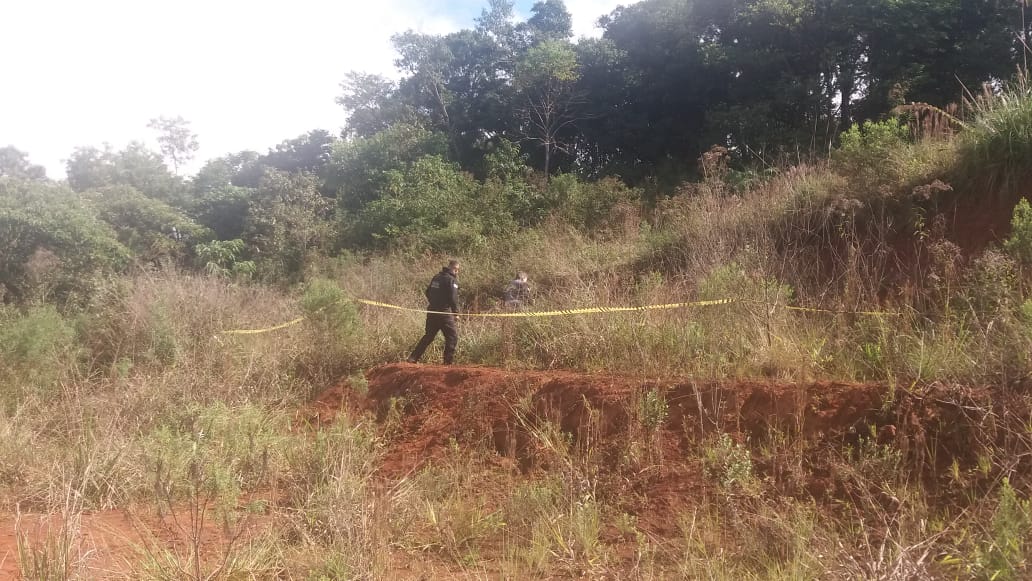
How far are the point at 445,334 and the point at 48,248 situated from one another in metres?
11.4

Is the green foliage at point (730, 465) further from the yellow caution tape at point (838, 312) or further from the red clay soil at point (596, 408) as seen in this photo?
the yellow caution tape at point (838, 312)

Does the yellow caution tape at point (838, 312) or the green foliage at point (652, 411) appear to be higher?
the yellow caution tape at point (838, 312)

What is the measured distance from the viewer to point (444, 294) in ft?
27.7

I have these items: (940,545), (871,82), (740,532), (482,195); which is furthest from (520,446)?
(871,82)

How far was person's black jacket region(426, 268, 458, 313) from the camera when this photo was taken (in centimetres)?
840

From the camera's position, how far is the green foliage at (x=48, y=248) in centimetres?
1349

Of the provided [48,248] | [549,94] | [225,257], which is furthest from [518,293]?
[549,94]

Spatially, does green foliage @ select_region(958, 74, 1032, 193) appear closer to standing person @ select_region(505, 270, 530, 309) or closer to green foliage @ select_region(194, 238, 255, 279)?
standing person @ select_region(505, 270, 530, 309)

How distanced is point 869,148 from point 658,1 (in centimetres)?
1709

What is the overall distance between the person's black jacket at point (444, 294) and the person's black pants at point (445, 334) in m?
0.13

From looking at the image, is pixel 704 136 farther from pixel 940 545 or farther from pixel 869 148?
pixel 940 545

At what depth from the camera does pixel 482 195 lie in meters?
19.0

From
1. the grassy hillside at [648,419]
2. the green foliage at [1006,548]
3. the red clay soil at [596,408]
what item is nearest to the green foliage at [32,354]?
the grassy hillside at [648,419]

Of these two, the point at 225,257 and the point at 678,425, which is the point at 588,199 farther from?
the point at 678,425
